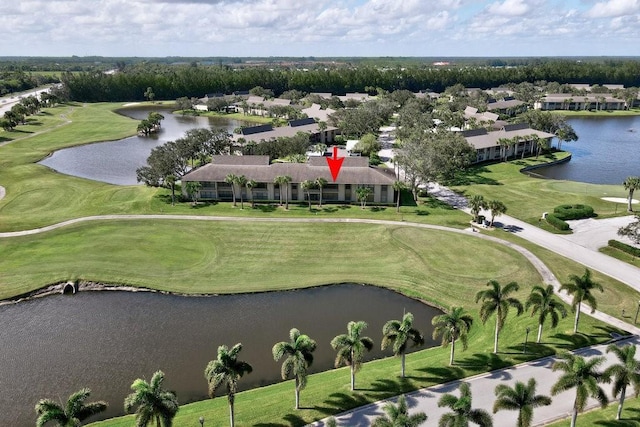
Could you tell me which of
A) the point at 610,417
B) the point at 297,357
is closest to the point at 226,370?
the point at 297,357

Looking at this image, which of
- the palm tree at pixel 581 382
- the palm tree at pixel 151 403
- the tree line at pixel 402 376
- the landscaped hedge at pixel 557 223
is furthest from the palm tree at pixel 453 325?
the landscaped hedge at pixel 557 223

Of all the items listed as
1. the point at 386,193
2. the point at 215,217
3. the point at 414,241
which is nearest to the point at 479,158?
→ the point at 386,193

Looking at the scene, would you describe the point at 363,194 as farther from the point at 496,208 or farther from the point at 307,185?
the point at 496,208

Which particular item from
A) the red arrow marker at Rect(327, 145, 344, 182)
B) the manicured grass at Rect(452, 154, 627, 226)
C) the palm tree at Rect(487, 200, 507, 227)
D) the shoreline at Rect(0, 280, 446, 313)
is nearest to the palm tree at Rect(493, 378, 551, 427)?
the shoreline at Rect(0, 280, 446, 313)

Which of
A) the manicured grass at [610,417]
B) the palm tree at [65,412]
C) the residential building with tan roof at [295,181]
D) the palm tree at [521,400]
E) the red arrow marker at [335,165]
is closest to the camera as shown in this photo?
the palm tree at [65,412]

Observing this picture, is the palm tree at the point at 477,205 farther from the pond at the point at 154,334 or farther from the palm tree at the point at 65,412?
the palm tree at the point at 65,412

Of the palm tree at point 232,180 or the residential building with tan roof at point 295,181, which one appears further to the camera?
the residential building with tan roof at point 295,181
